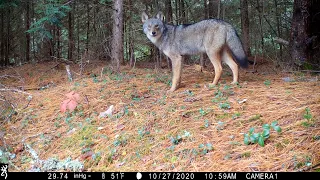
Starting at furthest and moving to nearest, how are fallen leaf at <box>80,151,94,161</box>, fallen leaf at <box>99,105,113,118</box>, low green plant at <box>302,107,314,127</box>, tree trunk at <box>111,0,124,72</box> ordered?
tree trunk at <box>111,0,124,72</box>, fallen leaf at <box>99,105,113,118</box>, fallen leaf at <box>80,151,94,161</box>, low green plant at <box>302,107,314,127</box>

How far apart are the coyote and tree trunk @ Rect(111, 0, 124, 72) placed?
6.00 feet

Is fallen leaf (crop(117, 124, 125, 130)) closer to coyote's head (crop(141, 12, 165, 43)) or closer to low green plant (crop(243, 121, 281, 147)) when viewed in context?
low green plant (crop(243, 121, 281, 147))

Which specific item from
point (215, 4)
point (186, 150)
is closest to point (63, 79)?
point (186, 150)

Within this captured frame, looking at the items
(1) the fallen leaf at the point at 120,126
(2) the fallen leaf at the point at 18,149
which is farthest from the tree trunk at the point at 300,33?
(2) the fallen leaf at the point at 18,149

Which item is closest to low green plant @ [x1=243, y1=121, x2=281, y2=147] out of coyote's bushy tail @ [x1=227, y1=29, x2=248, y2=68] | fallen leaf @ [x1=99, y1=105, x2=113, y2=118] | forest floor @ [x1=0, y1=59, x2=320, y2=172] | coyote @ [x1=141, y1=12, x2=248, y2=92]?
forest floor @ [x1=0, y1=59, x2=320, y2=172]

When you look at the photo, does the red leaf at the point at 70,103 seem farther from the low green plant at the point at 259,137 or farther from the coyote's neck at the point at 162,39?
the low green plant at the point at 259,137

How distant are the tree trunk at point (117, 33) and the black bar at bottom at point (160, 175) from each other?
5.39m

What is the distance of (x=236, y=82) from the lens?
6.12 meters

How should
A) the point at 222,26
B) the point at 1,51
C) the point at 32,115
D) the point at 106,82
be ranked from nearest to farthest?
the point at 32,115 → the point at 222,26 → the point at 106,82 → the point at 1,51

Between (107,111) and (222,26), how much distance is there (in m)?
3.13

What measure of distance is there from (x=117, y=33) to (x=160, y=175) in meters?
6.52

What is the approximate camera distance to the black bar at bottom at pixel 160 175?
2.66m

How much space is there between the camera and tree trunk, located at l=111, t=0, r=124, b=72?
8617mm

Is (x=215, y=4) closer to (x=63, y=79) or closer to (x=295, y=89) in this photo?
(x=63, y=79)
